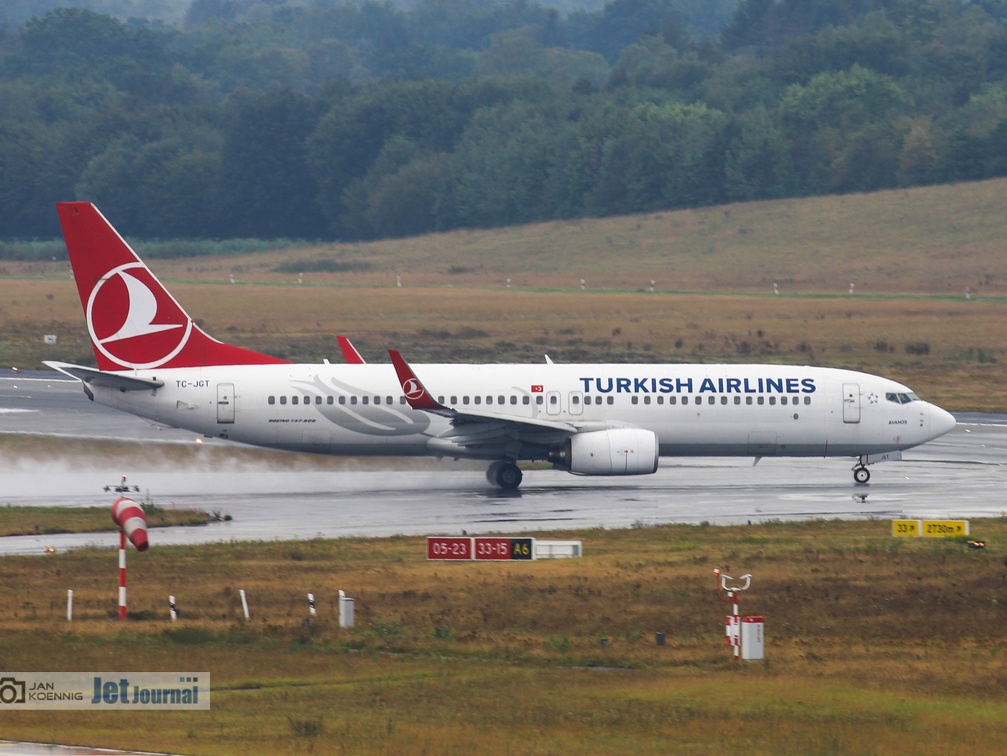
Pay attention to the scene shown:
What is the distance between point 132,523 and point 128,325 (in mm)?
20384

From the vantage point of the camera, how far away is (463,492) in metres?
44.4

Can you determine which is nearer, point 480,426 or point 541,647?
point 541,647

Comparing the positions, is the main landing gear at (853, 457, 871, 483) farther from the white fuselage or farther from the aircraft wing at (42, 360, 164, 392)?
the aircraft wing at (42, 360, 164, 392)

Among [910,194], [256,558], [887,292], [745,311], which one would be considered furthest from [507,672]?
[910,194]

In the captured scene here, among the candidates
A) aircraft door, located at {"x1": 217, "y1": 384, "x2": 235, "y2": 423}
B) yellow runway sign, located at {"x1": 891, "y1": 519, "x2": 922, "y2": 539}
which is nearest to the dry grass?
aircraft door, located at {"x1": 217, "y1": 384, "x2": 235, "y2": 423}

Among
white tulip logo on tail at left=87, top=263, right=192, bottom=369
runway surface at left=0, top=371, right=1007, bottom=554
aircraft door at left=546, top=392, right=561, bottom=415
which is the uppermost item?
white tulip logo on tail at left=87, top=263, right=192, bottom=369

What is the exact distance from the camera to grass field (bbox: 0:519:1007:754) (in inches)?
778

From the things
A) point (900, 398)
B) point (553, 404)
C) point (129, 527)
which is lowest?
point (129, 527)

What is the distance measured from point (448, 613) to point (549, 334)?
58923 mm

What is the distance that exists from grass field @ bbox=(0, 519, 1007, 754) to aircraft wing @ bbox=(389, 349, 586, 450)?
8851 mm

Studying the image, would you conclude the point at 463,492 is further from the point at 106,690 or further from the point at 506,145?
the point at 506,145

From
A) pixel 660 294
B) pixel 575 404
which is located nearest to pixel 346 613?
pixel 575 404

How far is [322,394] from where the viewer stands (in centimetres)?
4419

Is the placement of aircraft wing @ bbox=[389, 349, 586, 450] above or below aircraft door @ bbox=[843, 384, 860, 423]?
below
